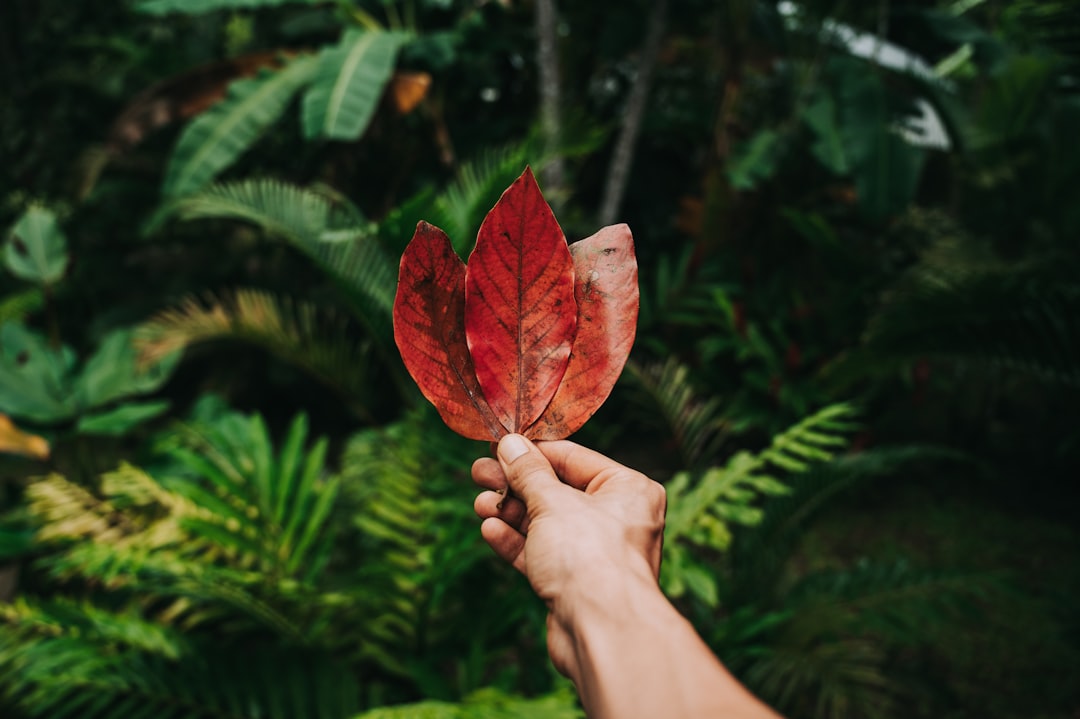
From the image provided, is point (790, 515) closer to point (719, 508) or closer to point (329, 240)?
point (719, 508)

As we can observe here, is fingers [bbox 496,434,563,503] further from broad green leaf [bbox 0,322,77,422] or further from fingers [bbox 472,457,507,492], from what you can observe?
broad green leaf [bbox 0,322,77,422]

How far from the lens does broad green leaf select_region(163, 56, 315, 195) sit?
97.0 inches

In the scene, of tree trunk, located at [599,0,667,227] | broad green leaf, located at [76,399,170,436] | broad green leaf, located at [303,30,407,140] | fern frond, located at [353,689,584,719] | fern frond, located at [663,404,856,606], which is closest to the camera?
fern frond, located at [353,689,584,719]

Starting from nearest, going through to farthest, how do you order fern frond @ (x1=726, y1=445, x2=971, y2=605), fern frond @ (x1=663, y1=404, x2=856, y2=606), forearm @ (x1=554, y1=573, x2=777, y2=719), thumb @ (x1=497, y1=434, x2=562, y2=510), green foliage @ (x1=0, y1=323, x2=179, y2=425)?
1. forearm @ (x1=554, y1=573, x2=777, y2=719)
2. thumb @ (x1=497, y1=434, x2=562, y2=510)
3. fern frond @ (x1=663, y1=404, x2=856, y2=606)
4. fern frond @ (x1=726, y1=445, x2=971, y2=605)
5. green foliage @ (x1=0, y1=323, x2=179, y2=425)

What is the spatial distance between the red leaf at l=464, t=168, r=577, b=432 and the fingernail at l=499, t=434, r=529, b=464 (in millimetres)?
11

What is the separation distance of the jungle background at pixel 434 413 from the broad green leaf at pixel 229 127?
16 millimetres

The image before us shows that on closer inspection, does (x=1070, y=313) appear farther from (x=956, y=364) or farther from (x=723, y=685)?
(x=956, y=364)

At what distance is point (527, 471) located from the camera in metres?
0.51

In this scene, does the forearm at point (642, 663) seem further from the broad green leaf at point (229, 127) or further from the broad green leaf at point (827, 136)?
the broad green leaf at point (827, 136)

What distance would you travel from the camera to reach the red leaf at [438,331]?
0.47 m

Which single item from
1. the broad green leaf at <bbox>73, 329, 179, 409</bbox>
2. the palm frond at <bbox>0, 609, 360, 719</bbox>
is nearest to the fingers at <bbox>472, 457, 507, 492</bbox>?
Result: the palm frond at <bbox>0, 609, 360, 719</bbox>

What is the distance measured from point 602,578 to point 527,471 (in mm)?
97

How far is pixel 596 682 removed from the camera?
1.41 ft

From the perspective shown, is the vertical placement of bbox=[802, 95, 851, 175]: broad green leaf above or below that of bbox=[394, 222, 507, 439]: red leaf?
above
